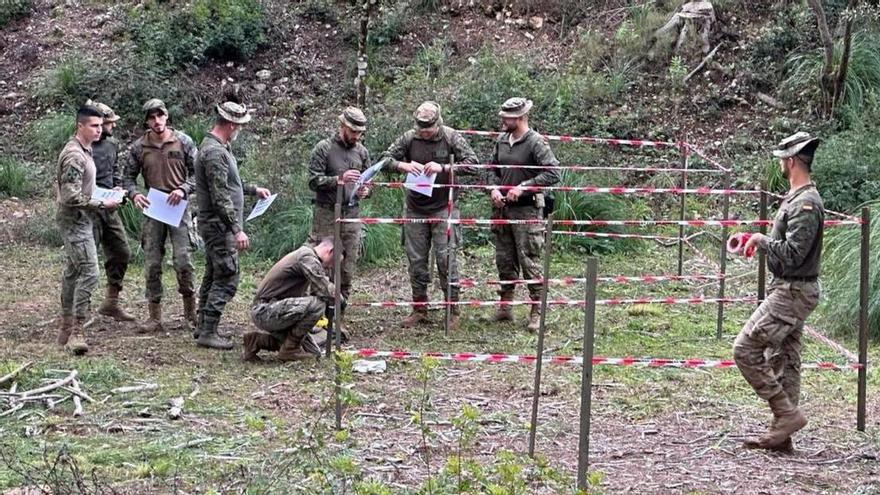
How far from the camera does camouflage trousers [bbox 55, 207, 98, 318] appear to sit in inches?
309

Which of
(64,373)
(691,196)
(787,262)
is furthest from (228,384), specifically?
(691,196)

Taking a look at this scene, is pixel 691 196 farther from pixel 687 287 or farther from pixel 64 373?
pixel 64 373

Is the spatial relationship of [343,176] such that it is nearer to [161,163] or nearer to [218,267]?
[218,267]

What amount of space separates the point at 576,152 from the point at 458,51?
396cm

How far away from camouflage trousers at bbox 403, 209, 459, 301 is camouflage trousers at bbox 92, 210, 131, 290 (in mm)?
2406

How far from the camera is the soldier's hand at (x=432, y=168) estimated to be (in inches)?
347

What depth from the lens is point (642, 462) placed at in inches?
233

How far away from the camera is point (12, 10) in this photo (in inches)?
701

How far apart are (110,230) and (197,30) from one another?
828 cm

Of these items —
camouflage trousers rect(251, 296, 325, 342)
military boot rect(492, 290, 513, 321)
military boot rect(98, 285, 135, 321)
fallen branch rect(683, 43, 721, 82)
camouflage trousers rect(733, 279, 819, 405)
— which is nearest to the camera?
camouflage trousers rect(733, 279, 819, 405)

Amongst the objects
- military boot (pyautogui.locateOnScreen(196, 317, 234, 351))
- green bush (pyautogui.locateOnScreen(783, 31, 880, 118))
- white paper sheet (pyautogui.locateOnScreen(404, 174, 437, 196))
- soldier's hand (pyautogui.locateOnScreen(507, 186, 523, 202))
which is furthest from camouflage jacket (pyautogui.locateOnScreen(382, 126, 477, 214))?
green bush (pyautogui.locateOnScreen(783, 31, 880, 118))

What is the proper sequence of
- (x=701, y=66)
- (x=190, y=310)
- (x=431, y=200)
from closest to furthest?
(x=190, y=310)
(x=431, y=200)
(x=701, y=66)

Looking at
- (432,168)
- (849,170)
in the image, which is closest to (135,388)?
(432,168)

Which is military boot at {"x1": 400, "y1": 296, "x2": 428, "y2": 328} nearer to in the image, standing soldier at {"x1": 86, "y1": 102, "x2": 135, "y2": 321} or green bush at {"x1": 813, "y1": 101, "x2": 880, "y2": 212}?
standing soldier at {"x1": 86, "y1": 102, "x2": 135, "y2": 321}
